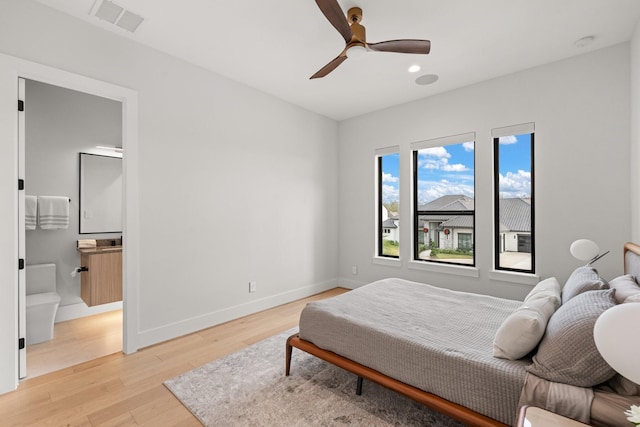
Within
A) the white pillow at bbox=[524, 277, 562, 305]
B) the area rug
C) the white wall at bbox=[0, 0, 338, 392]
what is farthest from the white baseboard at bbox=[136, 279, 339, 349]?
the white pillow at bbox=[524, 277, 562, 305]

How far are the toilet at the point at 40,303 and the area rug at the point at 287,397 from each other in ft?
5.68

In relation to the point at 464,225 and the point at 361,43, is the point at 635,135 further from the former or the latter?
the point at 361,43

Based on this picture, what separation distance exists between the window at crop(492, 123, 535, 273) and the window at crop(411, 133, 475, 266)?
31 cm

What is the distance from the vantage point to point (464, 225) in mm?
4020

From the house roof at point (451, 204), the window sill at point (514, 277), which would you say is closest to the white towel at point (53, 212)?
the house roof at point (451, 204)

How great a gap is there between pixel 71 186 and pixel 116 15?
7.59 feet

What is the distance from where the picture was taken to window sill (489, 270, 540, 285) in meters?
3.33

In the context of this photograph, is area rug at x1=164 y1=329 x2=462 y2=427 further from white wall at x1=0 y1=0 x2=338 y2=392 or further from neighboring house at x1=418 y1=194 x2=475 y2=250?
neighboring house at x1=418 y1=194 x2=475 y2=250

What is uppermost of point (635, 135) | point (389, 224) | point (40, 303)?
point (635, 135)

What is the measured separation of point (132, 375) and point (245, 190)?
2149 mm

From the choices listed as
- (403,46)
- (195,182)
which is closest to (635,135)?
(403,46)

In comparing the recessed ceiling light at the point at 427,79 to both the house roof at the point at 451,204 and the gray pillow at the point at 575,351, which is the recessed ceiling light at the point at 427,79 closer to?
the house roof at the point at 451,204

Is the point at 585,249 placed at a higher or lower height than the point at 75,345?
higher

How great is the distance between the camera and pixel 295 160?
14.5 feet
